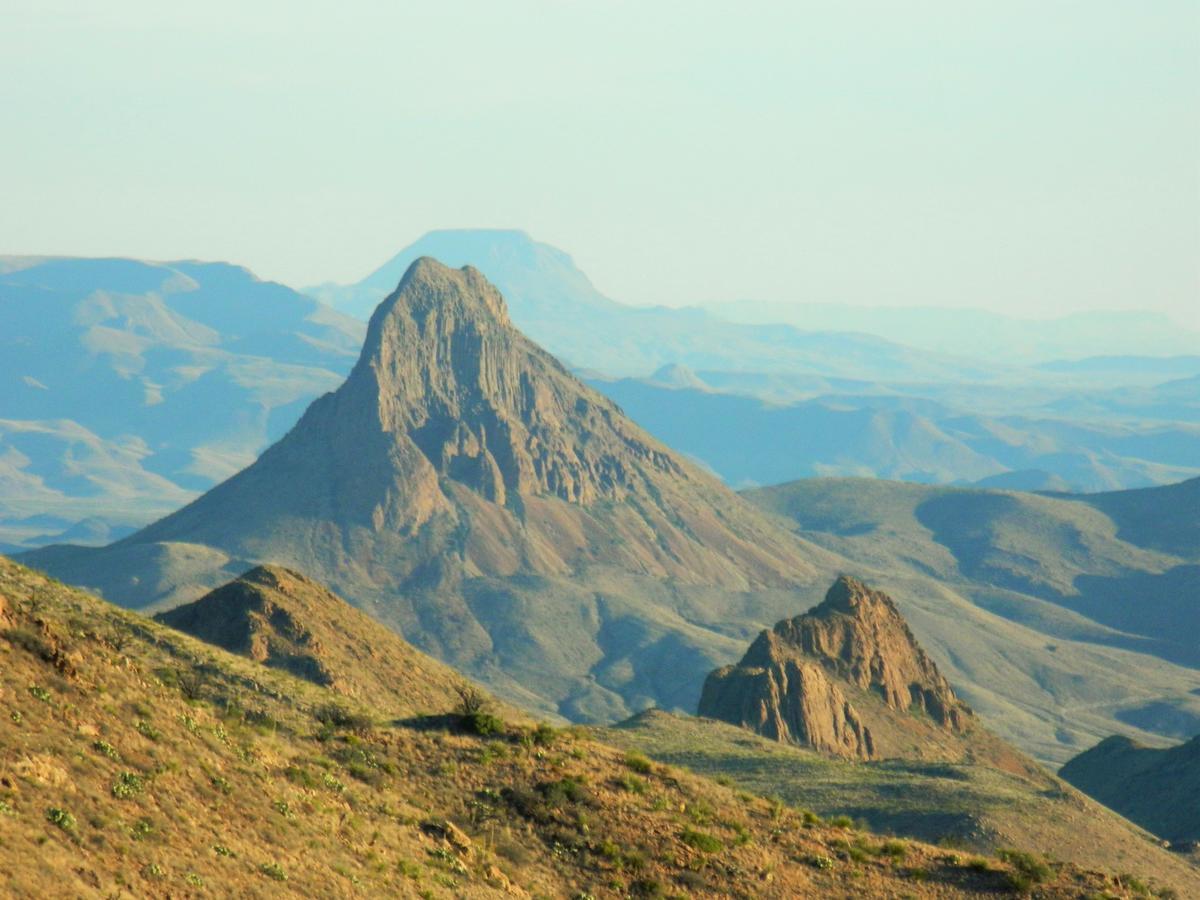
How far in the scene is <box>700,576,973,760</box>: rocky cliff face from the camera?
112 metres

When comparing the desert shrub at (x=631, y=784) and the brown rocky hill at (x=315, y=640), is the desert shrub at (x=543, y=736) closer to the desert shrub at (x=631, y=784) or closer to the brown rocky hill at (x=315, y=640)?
the desert shrub at (x=631, y=784)

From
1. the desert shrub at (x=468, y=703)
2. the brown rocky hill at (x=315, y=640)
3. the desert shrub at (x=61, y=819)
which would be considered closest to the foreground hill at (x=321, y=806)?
the desert shrub at (x=61, y=819)

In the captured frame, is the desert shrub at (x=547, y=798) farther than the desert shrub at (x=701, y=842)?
No

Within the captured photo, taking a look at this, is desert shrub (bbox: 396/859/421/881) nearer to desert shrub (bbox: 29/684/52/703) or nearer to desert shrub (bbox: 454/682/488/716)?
desert shrub (bbox: 29/684/52/703)

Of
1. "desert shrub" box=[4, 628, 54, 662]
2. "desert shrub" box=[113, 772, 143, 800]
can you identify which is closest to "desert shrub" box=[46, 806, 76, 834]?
"desert shrub" box=[113, 772, 143, 800]

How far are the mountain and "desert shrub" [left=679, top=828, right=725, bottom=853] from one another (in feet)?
220

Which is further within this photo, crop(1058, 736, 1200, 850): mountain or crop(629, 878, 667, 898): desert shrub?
crop(1058, 736, 1200, 850): mountain

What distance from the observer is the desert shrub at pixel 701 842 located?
4494cm

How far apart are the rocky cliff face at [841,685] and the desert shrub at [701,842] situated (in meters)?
65.3

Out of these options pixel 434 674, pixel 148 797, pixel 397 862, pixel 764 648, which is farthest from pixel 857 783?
pixel 148 797

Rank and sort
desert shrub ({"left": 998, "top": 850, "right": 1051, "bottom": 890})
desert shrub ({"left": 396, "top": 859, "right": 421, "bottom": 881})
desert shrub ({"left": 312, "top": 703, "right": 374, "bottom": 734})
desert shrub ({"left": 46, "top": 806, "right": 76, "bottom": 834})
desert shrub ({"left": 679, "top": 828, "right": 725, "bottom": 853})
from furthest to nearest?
desert shrub ({"left": 312, "top": 703, "right": 374, "bottom": 734}), desert shrub ({"left": 998, "top": 850, "right": 1051, "bottom": 890}), desert shrub ({"left": 679, "top": 828, "right": 725, "bottom": 853}), desert shrub ({"left": 396, "top": 859, "right": 421, "bottom": 881}), desert shrub ({"left": 46, "top": 806, "right": 76, "bottom": 834})

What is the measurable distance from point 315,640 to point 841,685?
167 feet

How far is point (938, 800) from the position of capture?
261 ft

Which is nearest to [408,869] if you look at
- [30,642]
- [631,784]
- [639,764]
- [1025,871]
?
[30,642]
